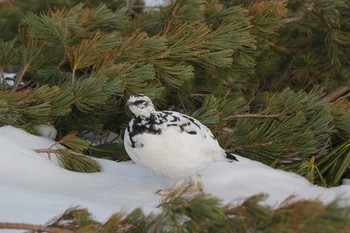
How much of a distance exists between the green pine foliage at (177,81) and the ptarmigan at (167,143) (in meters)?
0.40

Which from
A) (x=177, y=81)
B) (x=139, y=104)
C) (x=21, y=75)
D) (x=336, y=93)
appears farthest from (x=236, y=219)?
(x=336, y=93)

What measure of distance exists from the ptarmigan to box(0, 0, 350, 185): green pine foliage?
0.40 metres

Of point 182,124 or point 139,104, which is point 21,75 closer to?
point 139,104

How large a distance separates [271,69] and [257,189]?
60.8 inches

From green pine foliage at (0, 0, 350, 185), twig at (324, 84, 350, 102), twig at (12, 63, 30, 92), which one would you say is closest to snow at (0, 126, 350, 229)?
green pine foliage at (0, 0, 350, 185)

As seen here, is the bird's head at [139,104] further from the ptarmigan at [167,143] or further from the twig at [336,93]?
the twig at [336,93]

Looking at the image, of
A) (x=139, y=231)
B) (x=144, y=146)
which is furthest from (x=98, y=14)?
(x=139, y=231)

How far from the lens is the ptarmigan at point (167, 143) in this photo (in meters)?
2.55

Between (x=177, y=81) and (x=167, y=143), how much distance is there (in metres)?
0.83

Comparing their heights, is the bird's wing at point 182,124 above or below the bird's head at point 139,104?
below

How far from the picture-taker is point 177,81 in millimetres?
3334

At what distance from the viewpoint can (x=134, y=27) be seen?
3.67 metres

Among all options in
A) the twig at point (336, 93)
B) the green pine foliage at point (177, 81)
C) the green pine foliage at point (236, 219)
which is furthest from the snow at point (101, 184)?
the twig at point (336, 93)

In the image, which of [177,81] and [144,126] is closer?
[144,126]
